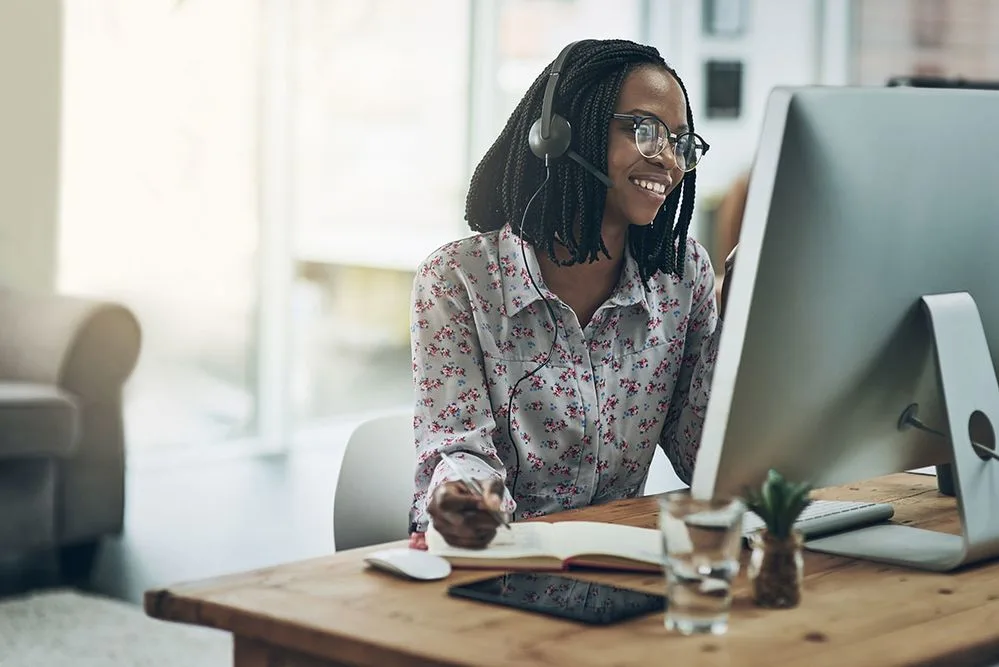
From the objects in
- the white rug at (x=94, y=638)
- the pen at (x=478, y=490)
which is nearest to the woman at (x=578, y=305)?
the pen at (x=478, y=490)

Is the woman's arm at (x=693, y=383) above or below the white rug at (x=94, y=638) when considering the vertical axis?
above

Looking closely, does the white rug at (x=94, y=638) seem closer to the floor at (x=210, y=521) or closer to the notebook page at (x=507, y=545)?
the floor at (x=210, y=521)

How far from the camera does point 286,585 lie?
114 cm

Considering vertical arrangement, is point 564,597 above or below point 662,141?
below

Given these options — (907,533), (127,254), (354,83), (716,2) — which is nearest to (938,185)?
(907,533)

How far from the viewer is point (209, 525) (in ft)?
12.8

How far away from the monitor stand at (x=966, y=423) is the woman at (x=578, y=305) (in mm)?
435

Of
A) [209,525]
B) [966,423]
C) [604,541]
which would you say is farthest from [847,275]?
[209,525]

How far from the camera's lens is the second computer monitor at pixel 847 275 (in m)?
1.10

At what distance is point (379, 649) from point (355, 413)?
469 cm

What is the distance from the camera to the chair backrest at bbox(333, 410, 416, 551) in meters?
1.60

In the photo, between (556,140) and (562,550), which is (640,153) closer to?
(556,140)

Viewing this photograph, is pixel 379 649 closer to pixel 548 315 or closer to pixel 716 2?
pixel 548 315

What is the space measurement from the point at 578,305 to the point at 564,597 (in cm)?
65
